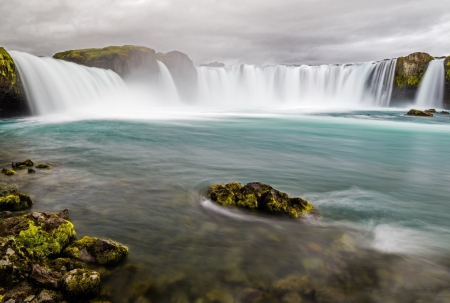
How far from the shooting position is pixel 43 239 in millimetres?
4152

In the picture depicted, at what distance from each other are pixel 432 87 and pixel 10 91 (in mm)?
56417

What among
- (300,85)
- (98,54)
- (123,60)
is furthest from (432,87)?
(98,54)

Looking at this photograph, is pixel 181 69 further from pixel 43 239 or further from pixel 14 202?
pixel 43 239

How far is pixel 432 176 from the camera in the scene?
10.6 m

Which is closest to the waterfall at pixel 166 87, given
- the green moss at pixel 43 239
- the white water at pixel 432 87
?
the white water at pixel 432 87

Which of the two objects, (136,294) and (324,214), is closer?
(136,294)

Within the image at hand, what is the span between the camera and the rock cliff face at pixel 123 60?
47688mm

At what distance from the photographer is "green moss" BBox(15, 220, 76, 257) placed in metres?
4.03

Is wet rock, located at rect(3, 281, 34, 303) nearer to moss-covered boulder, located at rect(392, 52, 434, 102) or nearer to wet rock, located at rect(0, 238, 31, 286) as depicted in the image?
wet rock, located at rect(0, 238, 31, 286)

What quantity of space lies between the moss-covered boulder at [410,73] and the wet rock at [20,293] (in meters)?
58.1

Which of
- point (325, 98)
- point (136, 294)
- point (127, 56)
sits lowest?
point (136, 294)

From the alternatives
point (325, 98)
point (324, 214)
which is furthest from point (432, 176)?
point (325, 98)

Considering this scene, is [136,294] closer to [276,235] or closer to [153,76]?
[276,235]

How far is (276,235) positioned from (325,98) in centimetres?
6129
